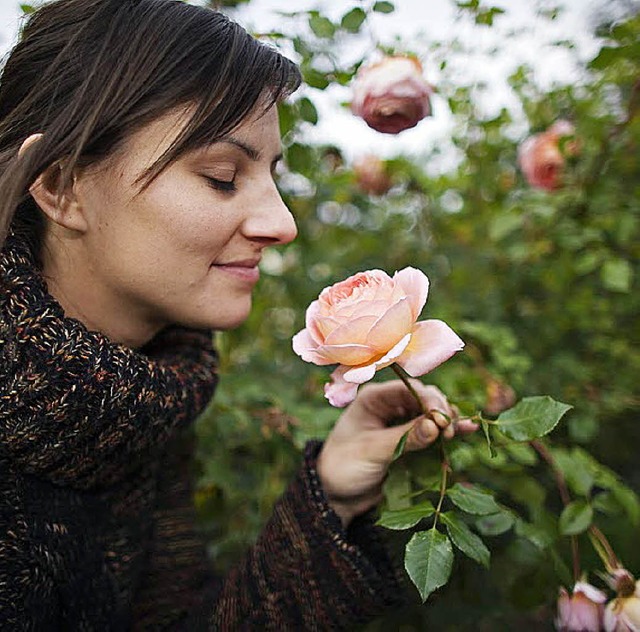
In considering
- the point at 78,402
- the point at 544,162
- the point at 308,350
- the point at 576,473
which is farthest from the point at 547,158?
the point at 78,402

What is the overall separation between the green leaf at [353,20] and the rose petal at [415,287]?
1.62 ft

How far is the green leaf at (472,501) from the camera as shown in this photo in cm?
82

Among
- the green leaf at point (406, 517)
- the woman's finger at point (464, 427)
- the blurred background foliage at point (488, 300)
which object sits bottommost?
the blurred background foliage at point (488, 300)

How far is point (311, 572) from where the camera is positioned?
41.9 inches

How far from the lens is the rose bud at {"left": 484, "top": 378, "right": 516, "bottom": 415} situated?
129 centimetres

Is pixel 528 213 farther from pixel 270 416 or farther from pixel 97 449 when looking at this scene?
pixel 97 449

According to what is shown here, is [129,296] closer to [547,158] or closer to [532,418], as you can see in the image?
[532,418]

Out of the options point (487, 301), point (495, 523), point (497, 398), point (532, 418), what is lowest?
point (487, 301)

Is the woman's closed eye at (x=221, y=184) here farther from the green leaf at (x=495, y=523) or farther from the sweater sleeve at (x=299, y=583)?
the green leaf at (x=495, y=523)

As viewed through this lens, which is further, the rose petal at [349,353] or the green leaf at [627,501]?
the green leaf at [627,501]

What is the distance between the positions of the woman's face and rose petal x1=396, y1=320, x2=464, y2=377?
286mm

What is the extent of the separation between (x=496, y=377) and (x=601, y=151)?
503 mm

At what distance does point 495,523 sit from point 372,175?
1001 millimetres

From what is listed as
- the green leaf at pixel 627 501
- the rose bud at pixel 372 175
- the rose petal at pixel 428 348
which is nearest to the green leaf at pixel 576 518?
the green leaf at pixel 627 501
